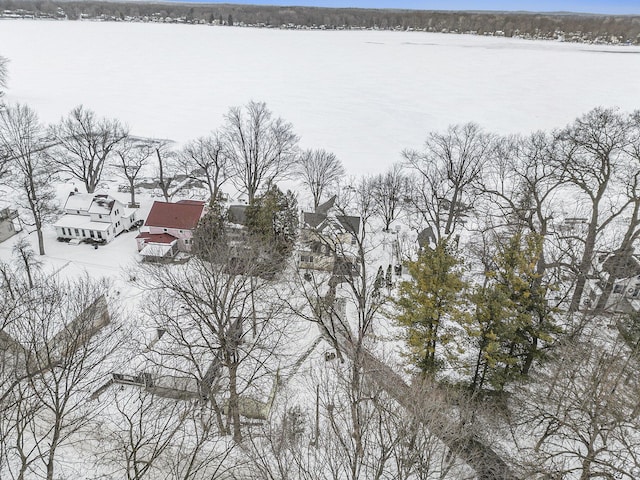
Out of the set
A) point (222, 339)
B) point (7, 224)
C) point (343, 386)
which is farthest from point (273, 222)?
point (7, 224)

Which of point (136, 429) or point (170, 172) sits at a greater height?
point (170, 172)

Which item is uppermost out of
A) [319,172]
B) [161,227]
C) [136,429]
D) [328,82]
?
[328,82]

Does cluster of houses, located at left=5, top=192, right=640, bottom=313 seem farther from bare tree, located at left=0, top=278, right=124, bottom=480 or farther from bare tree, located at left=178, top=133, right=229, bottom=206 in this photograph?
bare tree, located at left=0, top=278, right=124, bottom=480

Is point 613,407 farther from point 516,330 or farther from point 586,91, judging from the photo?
point 586,91

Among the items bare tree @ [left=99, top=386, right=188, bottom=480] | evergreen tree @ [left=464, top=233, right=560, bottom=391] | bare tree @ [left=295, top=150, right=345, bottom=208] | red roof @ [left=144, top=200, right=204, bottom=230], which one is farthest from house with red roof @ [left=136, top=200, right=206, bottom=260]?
evergreen tree @ [left=464, top=233, right=560, bottom=391]

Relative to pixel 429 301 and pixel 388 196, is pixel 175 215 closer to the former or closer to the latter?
pixel 388 196

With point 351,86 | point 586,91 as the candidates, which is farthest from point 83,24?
point 586,91
